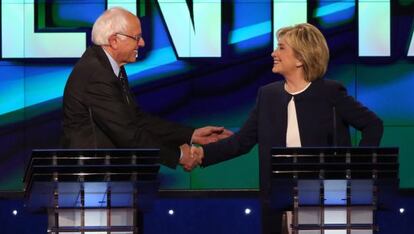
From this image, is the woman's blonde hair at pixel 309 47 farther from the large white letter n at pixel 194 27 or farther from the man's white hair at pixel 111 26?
the large white letter n at pixel 194 27

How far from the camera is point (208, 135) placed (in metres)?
7.16

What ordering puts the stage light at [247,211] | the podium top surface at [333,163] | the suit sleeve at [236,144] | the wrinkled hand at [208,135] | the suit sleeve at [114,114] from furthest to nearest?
the stage light at [247,211]
the wrinkled hand at [208,135]
the suit sleeve at [236,144]
the suit sleeve at [114,114]
the podium top surface at [333,163]

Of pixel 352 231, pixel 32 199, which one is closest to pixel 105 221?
pixel 32 199

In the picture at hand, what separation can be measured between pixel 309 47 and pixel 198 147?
1.00m

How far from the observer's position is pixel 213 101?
28.8ft

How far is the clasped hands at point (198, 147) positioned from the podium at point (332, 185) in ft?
4.23

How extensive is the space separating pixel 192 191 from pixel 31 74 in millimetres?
1439

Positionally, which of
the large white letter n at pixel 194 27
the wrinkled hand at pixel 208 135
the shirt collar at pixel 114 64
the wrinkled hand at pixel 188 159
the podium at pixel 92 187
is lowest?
the podium at pixel 92 187

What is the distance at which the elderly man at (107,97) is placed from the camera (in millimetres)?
6074

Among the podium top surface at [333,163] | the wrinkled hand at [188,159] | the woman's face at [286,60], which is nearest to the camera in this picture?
the podium top surface at [333,163]

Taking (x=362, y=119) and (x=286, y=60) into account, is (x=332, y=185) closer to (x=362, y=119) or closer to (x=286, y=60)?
(x=362, y=119)

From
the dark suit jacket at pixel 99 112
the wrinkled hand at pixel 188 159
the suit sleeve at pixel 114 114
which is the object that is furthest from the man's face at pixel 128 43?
the wrinkled hand at pixel 188 159

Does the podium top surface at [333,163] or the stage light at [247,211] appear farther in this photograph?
the stage light at [247,211]

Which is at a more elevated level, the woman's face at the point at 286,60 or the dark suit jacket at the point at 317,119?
the woman's face at the point at 286,60
